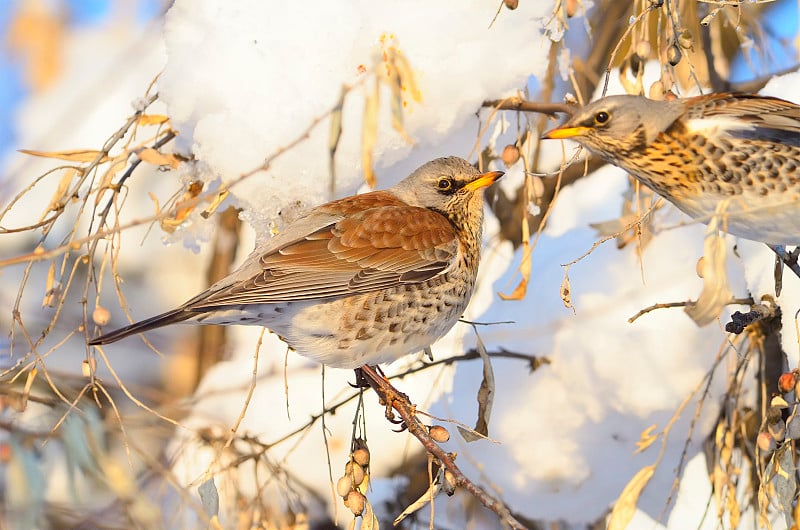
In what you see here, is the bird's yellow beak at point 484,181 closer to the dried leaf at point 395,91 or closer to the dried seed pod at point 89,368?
the dried leaf at point 395,91

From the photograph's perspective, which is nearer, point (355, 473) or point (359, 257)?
point (355, 473)

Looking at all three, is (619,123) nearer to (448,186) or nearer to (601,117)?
(601,117)

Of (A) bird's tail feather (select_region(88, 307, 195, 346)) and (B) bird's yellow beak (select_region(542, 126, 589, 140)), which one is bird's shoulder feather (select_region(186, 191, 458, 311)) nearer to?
(A) bird's tail feather (select_region(88, 307, 195, 346))

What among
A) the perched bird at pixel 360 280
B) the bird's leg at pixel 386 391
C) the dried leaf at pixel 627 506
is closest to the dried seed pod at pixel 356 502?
the bird's leg at pixel 386 391

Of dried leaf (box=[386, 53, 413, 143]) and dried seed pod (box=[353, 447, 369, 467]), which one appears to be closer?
dried seed pod (box=[353, 447, 369, 467])

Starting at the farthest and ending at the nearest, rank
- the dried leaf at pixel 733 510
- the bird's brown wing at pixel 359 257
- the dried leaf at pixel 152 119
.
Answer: the dried leaf at pixel 152 119, the dried leaf at pixel 733 510, the bird's brown wing at pixel 359 257

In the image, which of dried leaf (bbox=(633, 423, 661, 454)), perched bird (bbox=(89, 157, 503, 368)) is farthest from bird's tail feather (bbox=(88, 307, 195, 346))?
dried leaf (bbox=(633, 423, 661, 454))

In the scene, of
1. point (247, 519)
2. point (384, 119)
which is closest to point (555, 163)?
point (384, 119)

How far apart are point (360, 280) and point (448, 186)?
0.42 meters

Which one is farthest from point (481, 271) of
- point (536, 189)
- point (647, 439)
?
point (647, 439)

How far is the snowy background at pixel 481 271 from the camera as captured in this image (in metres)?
2.52

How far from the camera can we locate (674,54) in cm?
210

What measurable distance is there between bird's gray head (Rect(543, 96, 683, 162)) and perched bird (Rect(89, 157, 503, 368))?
401 mm

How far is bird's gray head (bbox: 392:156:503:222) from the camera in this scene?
97.4 inches
